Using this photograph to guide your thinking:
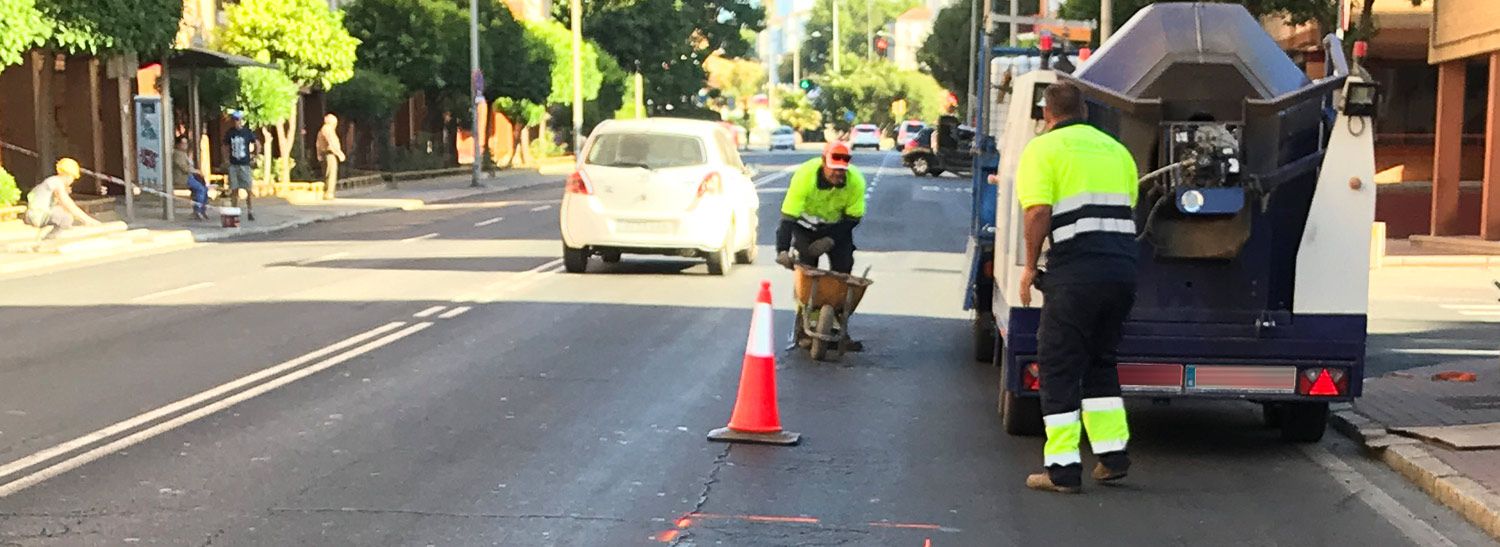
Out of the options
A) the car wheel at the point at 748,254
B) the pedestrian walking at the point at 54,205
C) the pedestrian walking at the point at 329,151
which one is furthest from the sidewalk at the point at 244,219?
the car wheel at the point at 748,254

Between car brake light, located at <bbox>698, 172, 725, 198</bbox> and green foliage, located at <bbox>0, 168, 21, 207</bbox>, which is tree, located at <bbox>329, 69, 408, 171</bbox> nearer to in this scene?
green foliage, located at <bbox>0, 168, 21, 207</bbox>

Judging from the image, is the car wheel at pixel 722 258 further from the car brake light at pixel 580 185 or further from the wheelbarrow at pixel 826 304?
the wheelbarrow at pixel 826 304

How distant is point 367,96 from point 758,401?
35.4 meters

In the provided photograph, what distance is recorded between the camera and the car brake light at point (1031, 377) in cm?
934

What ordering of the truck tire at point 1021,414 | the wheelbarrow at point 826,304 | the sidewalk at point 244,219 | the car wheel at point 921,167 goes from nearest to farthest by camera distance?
the truck tire at point 1021,414, the wheelbarrow at point 826,304, the sidewalk at point 244,219, the car wheel at point 921,167

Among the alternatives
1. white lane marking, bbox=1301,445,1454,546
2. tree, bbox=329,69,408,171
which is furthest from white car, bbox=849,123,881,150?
white lane marking, bbox=1301,445,1454,546

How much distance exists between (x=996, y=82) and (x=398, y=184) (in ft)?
117

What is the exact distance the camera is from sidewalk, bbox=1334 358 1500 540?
27.0ft

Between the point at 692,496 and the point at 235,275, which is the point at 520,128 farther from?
the point at 692,496

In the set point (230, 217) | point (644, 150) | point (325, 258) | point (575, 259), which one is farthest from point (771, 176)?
point (644, 150)

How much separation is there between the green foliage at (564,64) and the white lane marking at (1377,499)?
50.3m

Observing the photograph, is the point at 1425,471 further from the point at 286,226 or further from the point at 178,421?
the point at 286,226

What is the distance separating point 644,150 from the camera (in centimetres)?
1966

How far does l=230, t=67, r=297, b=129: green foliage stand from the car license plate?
57.8 feet
